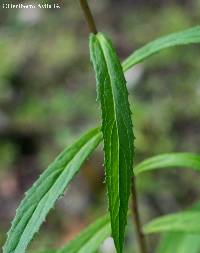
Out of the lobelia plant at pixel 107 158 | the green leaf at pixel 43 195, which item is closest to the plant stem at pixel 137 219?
the lobelia plant at pixel 107 158

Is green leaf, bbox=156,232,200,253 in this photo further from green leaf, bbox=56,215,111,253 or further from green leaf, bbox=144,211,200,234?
green leaf, bbox=56,215,111,253

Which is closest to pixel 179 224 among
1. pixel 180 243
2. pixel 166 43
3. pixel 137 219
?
pixel 137 219

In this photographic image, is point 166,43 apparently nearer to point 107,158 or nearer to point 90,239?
point 107,158

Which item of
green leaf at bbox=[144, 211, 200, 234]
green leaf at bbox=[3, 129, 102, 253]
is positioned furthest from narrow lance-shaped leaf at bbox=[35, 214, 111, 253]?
green leaf at bbox=[3, 129, 102, 253]

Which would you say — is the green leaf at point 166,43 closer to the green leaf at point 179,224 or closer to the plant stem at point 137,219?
the plant stem at point 137,219

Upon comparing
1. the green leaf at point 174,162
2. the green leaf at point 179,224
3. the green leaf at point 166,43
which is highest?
the green leaf at point 166,43
